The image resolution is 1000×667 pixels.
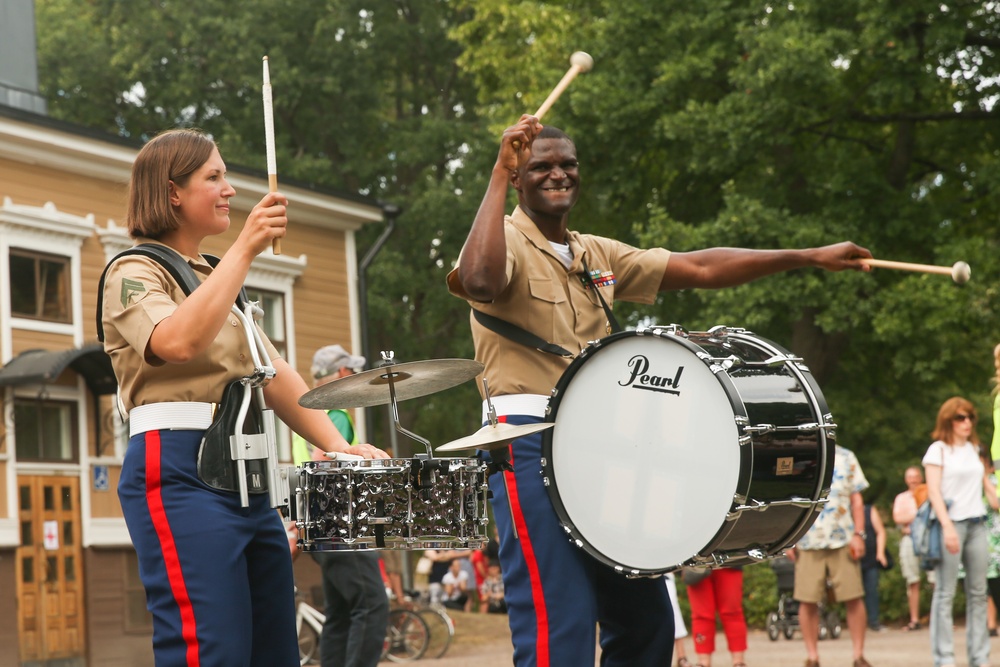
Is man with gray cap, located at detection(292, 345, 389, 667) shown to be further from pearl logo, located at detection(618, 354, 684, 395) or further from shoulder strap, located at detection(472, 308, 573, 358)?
pearl logo, located at detection(618, 354, 684, 395)

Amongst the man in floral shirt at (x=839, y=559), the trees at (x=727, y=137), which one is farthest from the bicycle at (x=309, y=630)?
the trees at (x=727, y=137)

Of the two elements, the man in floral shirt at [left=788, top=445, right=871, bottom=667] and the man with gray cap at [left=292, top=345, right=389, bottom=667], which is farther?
the man in floral shirt at [left=788, top=445, right=871, bottom=667]

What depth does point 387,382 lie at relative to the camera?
4203 millimetres

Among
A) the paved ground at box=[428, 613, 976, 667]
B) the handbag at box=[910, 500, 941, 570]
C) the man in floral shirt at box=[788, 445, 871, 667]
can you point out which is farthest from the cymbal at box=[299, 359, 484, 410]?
the paved ground at box=[428, 613, 976, 667]

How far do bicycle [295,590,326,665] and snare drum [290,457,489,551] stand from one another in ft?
35.1

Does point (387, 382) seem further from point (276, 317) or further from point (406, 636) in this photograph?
point (276, 317)

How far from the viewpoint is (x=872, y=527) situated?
62.3ft

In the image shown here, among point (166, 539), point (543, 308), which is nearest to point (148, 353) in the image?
point (166, 539)

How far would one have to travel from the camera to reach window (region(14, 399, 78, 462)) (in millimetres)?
16594

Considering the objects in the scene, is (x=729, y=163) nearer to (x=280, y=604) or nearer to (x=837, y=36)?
(x=837, y=36)

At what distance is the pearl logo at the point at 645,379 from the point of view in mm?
4391

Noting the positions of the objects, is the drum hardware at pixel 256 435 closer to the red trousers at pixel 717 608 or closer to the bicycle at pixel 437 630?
the red trousers at pixel 717 608

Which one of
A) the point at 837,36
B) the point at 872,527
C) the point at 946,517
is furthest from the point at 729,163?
the point at 946,517

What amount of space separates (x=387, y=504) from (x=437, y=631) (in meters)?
12.6
